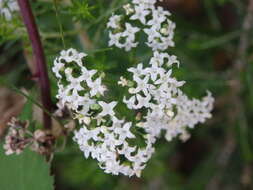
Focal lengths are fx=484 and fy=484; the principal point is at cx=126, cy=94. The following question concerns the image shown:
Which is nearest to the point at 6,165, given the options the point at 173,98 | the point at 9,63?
the point at 173,98

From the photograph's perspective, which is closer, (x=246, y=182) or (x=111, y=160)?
(x=111, y=160)

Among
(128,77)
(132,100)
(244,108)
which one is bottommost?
(132,100)

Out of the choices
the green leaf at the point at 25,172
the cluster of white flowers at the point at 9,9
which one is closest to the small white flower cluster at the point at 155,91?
the green leaf at the point at 25,172

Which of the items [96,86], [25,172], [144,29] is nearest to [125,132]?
[96,86]

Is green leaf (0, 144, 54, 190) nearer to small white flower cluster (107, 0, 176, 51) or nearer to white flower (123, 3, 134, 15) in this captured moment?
small white flower cluster (107, 0, 176, 51)

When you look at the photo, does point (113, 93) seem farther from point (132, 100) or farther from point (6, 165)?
point (6, 165)

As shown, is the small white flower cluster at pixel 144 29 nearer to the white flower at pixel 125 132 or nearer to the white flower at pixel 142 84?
the white flower at pixel 142 84
